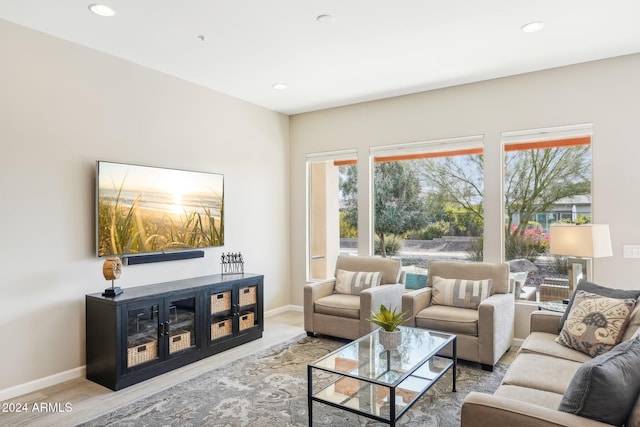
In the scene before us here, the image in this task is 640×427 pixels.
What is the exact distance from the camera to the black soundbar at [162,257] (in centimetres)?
379

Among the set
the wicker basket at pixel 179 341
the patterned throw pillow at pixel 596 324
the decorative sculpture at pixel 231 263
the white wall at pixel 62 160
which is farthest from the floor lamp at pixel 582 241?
the white wall at pixel 62 160

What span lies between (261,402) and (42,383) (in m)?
1.79

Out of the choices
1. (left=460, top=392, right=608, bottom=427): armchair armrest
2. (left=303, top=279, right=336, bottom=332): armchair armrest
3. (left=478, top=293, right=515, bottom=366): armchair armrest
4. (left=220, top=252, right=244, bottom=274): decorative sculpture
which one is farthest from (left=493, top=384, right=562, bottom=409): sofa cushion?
(left=220, top=252, right=244, bottom=274): decorative sculpture

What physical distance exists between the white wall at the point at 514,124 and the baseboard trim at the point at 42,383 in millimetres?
2933

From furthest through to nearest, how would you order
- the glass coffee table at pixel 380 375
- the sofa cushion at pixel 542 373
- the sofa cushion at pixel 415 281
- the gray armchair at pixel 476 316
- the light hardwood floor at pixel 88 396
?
the sofa cushion at pixel 415 281
the gray armchair at pixel 476 316
the light hardwood floor at pixel 88 396
the glass coffee table at pixel 380 375
the sofa cushion at pixel 542 373

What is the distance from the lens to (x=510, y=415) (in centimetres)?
156

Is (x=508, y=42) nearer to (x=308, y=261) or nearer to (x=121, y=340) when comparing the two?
(x=308, y=261)

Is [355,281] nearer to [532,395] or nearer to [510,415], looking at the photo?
[532,395]

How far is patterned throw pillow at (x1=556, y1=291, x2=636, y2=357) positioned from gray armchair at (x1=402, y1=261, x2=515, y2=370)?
0.68 meters

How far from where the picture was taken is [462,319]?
363 cm

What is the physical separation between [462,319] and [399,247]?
1.61m

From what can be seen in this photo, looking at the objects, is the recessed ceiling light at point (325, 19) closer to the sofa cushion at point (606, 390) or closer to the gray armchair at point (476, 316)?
the gray armchair at point (476, 316)

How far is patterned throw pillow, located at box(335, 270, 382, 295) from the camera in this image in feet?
15.0

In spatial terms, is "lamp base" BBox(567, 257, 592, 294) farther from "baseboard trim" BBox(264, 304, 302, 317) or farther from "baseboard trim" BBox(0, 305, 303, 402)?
"baseboard trim" BBox(0, 305, 303, 402)
